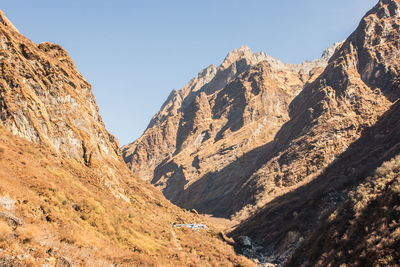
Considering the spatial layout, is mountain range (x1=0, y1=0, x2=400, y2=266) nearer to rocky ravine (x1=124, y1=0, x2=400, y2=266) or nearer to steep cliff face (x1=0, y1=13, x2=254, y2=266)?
steep cliff face (x1=0, y1=13, x2=254, y2=266)

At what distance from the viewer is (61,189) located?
21906mm

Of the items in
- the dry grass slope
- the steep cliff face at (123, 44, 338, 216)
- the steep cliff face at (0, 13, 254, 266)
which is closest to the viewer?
the dry grass slope

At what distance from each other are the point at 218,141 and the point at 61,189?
12769 cm

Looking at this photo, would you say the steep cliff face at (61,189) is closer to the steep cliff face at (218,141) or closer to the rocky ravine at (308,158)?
the rocky ravine at (308,158)

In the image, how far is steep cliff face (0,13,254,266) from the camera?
41.0ft

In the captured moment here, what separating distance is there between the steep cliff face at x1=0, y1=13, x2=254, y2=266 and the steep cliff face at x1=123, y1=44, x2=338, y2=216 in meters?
63.6

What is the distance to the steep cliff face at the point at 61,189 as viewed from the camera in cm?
1250

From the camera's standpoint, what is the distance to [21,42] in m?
42.2

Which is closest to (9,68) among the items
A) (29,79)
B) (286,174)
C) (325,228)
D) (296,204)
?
(29,79)

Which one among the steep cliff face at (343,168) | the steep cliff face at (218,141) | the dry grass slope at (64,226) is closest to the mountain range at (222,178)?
the dry grass slope at (64,226)

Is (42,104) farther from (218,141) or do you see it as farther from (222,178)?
(218,141)

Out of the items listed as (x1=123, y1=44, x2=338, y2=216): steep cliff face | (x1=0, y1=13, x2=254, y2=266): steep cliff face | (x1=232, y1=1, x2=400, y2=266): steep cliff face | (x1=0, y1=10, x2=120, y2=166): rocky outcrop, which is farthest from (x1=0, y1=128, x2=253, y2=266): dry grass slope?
(x1=123, y1=44, x2=338, y2=216): steep cliff face

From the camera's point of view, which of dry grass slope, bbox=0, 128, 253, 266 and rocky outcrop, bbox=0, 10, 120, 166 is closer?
dry grass slope, bbox=0, 128, 253, 266

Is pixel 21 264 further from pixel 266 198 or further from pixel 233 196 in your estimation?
pixel 233 196
